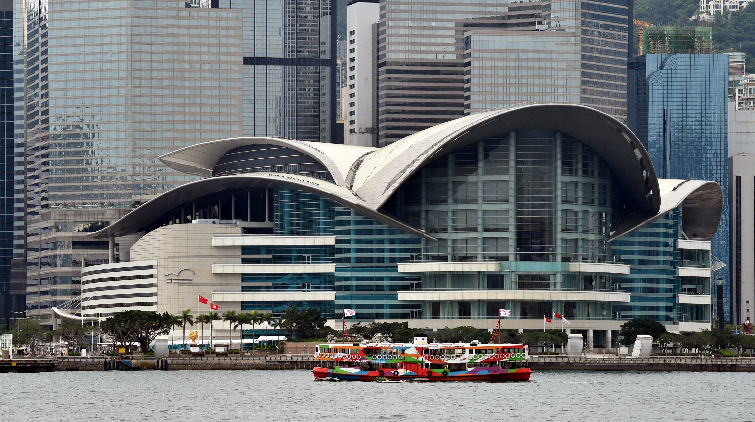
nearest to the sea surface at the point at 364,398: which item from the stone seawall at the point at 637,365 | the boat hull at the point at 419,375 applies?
the boat hull at the point at 419,375

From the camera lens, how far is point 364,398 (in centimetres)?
12306

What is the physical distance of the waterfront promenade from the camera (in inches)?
6550

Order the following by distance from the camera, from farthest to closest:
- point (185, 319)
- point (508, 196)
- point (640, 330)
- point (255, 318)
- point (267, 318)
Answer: point (508, 196) → point (267, 318) → point (640, 330) → point (255, 318) → point (185, 319)

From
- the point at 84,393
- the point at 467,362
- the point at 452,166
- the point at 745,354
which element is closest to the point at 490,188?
the point at 452,166

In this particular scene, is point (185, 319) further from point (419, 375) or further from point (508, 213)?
point (419, 375)

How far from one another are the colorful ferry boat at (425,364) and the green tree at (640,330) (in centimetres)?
4898

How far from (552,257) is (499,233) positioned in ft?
26.9

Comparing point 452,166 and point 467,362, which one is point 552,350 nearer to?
point 452,166

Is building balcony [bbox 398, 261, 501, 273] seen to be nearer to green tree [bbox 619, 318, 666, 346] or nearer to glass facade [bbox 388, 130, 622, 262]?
glass facade [bbox 388, 130, 622, 262]

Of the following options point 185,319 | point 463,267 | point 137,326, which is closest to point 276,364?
point 137,326

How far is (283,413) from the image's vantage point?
110625 millimetres

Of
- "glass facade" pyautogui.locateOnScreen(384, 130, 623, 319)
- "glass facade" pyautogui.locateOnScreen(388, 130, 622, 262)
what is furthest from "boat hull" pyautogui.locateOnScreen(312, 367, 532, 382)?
"glass facade" pyautogui.locateOnScreen(388, 130, 622, 262)

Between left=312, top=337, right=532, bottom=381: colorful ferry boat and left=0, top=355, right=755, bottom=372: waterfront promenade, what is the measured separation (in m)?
21.8

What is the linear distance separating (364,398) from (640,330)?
7638 cm
